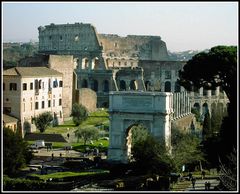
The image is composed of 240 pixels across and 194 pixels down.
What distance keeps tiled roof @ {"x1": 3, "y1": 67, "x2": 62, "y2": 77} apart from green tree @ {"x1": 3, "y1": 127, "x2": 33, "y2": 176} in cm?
1370

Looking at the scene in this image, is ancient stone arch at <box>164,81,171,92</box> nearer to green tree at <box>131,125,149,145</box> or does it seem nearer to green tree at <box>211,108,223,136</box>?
green tree at <box>211,108,223,136</box>

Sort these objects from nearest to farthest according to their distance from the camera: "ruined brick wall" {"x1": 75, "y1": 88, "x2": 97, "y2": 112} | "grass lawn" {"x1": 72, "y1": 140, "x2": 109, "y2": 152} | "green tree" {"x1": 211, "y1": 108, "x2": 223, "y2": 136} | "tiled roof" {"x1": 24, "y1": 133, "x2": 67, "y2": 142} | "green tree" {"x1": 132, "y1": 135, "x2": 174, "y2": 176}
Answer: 1. "green tree" {"x1": 132, "y1": 135, "x2": 174, "y2": 176}
2. "grass lawn" {"x1": 72, "y1": 140, "x2": 109, "y2": 152}
3. "green tree" {"x1": 211, "y1": 108, "x2": 223, "y2": 136}
4. "tiled roof" {"x1": 24, "y1": 133, "x2": 67, "y2": 142}
5. "ruined brick wall" {"x1": 75, "y1": 88, "x2": 97, "y2": 112}

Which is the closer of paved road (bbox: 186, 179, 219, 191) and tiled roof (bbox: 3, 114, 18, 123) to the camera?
paved road (bbox: 186, 179, 219, 191)

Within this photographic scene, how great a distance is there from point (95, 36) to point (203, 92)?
74.7 ft

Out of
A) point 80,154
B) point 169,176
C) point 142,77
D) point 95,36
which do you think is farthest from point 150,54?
point 169,176

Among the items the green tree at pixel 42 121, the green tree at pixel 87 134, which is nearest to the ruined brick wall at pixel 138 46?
the green tree at pixel 42 121

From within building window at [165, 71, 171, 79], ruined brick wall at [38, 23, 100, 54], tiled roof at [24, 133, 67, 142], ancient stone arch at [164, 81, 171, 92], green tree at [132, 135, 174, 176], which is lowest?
green tree at [132, 135, 174, 176]

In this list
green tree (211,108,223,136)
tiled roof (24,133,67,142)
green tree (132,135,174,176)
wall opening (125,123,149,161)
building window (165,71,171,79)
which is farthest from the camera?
building window (165,71,171,79)

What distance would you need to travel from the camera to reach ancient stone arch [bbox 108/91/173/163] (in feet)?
96.1

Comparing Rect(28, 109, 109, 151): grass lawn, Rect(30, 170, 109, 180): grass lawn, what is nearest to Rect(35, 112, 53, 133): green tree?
Rect(28, 109, 109, 151): grass lawn

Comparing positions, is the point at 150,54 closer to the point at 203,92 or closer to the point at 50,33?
the point at 50,33

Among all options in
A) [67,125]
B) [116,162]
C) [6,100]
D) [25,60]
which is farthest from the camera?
[25,60]

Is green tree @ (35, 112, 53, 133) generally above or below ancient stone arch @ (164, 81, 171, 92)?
below

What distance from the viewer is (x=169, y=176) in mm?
23453
